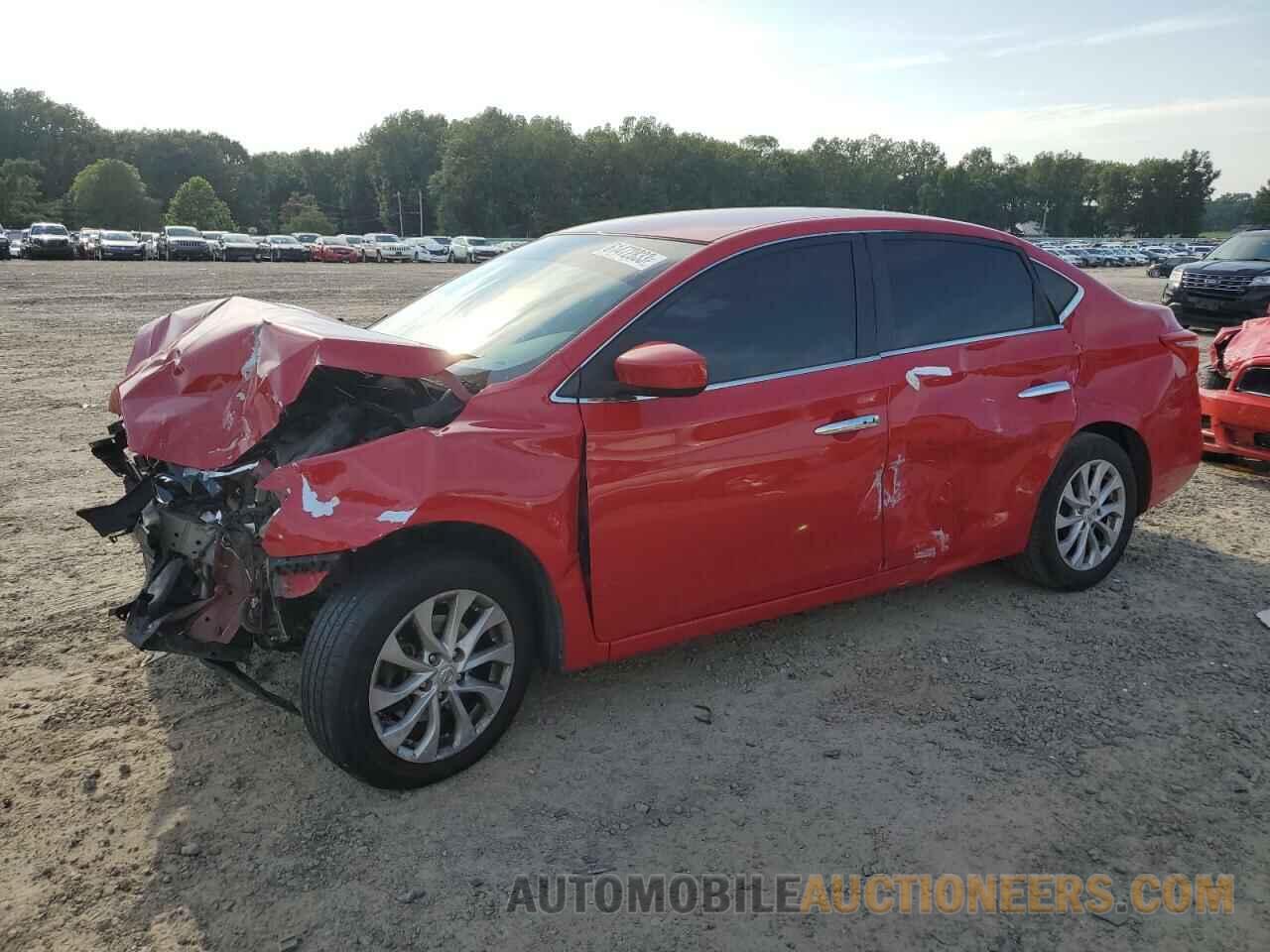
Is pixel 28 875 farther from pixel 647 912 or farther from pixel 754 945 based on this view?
pixel 754 945

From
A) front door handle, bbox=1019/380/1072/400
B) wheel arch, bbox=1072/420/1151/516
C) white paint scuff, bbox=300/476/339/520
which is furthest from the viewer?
wheel arch, bbox=1072/420/1151/516

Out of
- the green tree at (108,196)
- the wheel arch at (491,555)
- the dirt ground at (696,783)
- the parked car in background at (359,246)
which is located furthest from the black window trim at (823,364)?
the green tree at (108,196)

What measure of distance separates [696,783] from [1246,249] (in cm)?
1659

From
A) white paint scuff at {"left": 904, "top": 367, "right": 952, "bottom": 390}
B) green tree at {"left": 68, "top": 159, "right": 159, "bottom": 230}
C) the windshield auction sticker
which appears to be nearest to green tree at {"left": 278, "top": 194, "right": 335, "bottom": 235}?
green tree at {"left": 68, "top": 159, "right": 159, "bottom": 230}

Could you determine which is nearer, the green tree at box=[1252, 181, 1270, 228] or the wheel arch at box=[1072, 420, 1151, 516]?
the wheel arch at box=[1072, 420, 1151, 516]

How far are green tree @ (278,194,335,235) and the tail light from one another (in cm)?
9795

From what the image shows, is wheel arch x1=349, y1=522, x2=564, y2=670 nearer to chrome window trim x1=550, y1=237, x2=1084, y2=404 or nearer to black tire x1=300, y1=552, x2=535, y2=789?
black tire x1=300, y1=552, x2=535, y2=789

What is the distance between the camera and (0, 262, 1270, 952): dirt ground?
8.16 ft

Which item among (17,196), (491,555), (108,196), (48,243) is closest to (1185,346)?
(491,555)

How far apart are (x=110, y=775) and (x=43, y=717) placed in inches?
19.9

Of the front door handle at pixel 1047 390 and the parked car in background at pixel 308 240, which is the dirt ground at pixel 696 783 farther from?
the parked car in background at pixel 308 240

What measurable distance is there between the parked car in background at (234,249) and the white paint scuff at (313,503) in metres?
48.6

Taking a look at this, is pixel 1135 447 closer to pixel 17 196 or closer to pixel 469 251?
pixel 469 251

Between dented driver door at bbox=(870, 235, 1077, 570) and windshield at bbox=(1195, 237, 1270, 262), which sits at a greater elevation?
windshield at bbox=(1195, 237, 1270, 262)
